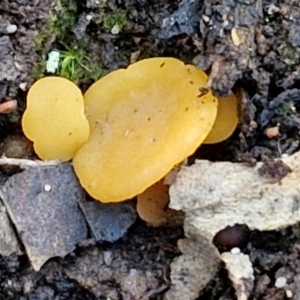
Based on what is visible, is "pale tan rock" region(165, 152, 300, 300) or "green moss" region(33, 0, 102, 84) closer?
"pale tan rock" region(165, 152, 300, 300)

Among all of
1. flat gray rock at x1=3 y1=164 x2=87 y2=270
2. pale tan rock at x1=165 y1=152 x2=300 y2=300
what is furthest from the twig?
pale tan rock at x1=165 y1=152 x2=300 y2=300

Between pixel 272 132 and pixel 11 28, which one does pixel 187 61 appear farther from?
pixel 11 28

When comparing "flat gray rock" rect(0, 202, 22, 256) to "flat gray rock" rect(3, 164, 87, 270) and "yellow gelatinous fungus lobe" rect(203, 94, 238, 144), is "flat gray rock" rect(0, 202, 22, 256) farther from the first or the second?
"yellow gelatinous fungus lobe" rect(203, 94, 238, 144)

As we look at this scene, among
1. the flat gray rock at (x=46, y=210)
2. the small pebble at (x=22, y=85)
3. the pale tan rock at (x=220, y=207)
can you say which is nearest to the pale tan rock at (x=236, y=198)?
the pale tan rock at (x=220, y=207)

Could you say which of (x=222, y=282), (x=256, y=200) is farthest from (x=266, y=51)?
(x=222, y=282)

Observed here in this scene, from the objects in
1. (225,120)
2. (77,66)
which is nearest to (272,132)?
(225,120)

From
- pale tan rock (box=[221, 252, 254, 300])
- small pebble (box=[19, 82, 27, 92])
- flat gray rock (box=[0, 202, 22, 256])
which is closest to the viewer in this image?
pale tan rock (box=[221, 252, 254, 300])
